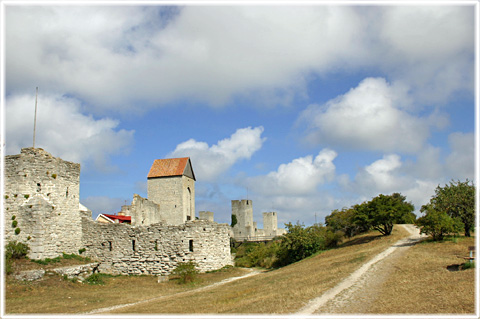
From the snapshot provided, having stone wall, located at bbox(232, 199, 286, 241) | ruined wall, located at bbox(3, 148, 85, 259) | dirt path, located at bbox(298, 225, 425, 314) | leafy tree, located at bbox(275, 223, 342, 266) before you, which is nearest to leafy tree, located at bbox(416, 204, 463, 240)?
dirt path, located at bbox(298, 225, 425, 314)

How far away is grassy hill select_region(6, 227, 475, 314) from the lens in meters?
11.0

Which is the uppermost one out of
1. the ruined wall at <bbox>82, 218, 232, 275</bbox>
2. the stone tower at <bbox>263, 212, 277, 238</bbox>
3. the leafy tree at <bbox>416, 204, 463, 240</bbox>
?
the leafy tree at <bbox>416, 204, 463, 240</bbox>

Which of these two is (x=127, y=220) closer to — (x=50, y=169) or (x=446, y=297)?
(x=50, y=169)

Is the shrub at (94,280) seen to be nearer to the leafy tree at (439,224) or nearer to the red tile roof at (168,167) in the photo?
the leafy tree at (439,224)

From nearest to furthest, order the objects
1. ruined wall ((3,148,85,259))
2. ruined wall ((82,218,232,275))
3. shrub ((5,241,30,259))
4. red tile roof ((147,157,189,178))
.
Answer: shrub ((5,241,30,259)), ruined wall ((3,148,85,259)), ruined wall ((82,218,232,275)), red tile roof ((147,157,189,178))

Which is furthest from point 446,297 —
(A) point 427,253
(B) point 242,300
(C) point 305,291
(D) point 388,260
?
(A) point 427,253

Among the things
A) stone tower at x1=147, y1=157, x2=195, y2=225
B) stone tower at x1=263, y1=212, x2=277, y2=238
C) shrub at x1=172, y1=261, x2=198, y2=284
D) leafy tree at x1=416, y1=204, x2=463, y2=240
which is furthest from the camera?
stone tower at x1=263, y1=212, x2=277, y2=238

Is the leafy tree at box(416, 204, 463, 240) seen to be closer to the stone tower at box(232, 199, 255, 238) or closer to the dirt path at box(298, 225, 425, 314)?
the dirt path at box(298, 225, 425, 314)

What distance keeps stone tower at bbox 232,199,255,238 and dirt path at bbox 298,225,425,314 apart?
1796 inches

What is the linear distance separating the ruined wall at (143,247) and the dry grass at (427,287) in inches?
485

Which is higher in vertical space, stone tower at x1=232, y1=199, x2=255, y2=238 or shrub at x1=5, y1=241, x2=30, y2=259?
shrub at x1=5, y1=241, x2=30, y2=259

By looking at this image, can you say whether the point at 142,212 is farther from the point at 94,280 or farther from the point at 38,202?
the point at 38,202

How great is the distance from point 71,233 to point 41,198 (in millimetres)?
3148

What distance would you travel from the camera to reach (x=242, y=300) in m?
13.4
